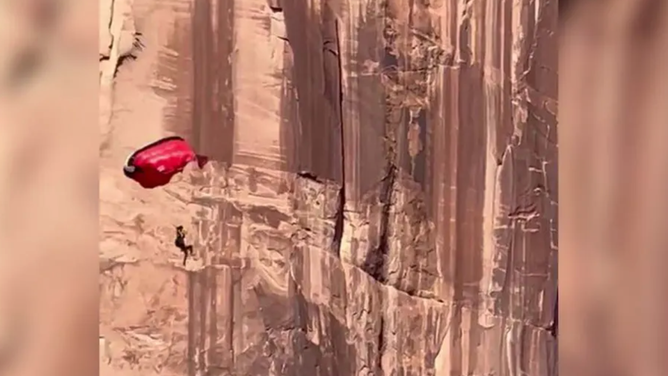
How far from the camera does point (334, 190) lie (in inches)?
30.7

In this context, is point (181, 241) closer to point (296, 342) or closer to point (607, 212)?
point (296, 342)

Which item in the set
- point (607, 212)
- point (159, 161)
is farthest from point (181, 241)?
point (607, 212)

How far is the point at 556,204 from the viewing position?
2.66ft

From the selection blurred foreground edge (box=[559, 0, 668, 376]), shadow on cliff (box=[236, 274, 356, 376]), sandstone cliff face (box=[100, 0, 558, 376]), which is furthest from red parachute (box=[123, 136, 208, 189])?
blurred foreground edge (box=[559, 0, 668, 376])

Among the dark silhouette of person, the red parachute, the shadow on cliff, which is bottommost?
the shadow on cliff

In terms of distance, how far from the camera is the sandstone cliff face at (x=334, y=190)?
745mm

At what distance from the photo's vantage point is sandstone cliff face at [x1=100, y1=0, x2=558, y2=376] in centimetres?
75

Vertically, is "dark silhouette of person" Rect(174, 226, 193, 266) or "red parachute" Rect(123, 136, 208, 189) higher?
"red parachute" Rect(123, 136, 208, 189)

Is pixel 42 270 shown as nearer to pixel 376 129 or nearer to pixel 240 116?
pixel 240 116

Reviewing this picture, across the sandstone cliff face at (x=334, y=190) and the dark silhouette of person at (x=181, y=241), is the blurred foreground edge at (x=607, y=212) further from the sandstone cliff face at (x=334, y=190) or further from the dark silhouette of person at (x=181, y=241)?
the dark silhouette of person at (x=181, y=241)

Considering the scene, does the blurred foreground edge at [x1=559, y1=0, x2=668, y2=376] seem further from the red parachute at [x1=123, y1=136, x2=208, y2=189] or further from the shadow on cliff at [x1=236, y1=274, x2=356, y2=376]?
the red parachute at [x1=123, y1=136, x2=208, y2=189]

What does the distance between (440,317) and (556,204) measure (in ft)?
0.56

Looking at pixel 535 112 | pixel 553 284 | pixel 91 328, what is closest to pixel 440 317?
pixel 553 284

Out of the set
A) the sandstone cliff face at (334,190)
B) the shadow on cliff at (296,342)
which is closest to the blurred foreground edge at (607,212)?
the sandstone cliff face at (334,190)
